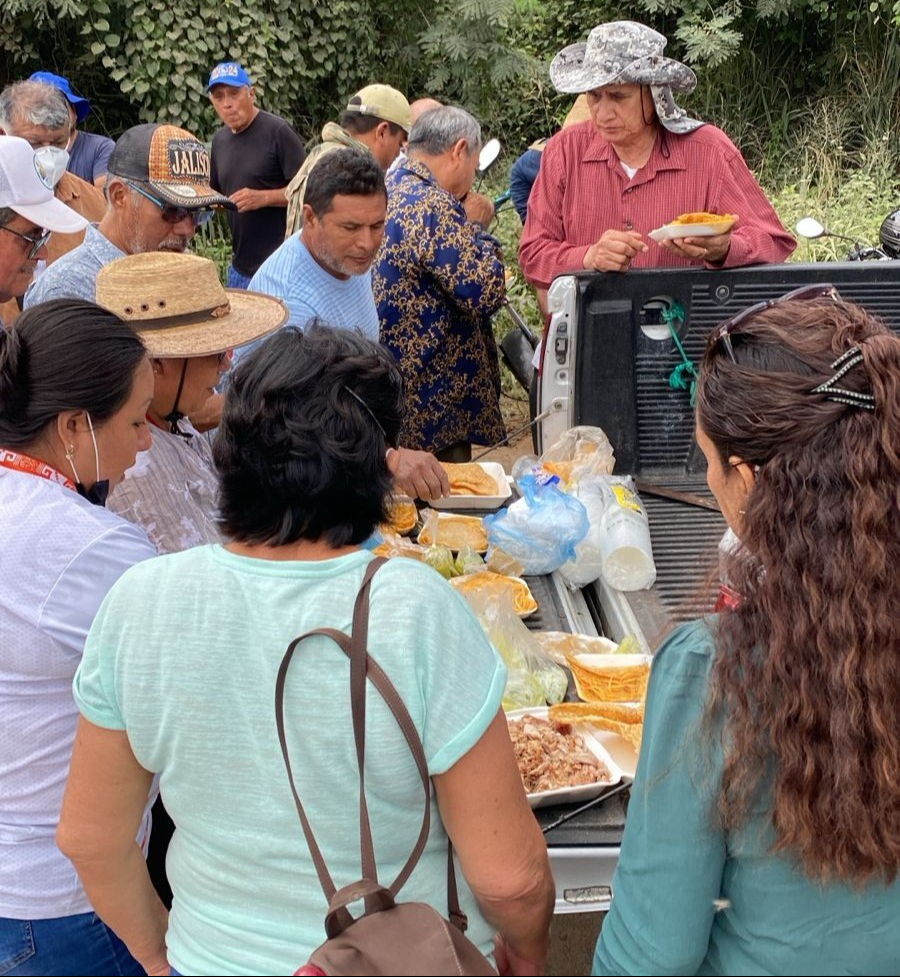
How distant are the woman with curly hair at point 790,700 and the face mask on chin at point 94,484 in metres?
1.17

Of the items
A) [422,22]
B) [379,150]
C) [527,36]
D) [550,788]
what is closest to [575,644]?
[550,788]

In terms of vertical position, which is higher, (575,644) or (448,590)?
(448,590)

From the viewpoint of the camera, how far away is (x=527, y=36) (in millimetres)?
12852

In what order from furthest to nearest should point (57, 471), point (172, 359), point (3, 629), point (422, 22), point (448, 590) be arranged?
point (422, 22) → point (172, 359) → point (57, 471) → point (3, 629) → point (448, 590)

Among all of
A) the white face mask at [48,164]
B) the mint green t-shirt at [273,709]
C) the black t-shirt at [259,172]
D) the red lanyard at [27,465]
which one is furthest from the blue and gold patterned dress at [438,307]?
the mint green t-shirt at [273,709]

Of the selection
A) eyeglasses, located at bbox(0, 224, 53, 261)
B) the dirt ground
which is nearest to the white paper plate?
eyeglasses, located at bbox(0, 224, 53, 261)

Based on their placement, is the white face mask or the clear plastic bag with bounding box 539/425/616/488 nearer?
the white face mask

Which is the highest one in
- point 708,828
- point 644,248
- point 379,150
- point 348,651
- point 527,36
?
point 527,36

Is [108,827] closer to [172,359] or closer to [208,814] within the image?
[208,814]

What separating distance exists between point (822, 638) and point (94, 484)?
1.43 m

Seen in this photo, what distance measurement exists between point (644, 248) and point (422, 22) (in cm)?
918

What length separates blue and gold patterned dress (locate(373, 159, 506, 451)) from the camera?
420 cm

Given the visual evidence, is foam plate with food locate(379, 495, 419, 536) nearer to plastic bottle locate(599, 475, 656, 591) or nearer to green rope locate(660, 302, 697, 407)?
plastic bottle locate(599, 475, 656, 591)

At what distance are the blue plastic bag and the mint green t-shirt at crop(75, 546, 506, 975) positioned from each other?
64.3 inches
